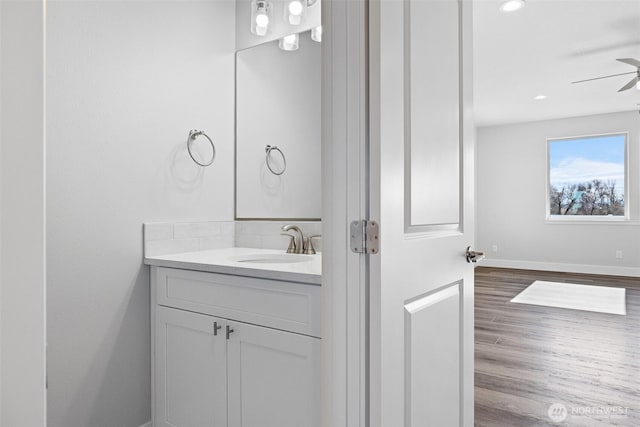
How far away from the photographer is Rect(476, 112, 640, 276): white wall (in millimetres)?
6105

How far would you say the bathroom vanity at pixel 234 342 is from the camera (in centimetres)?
132

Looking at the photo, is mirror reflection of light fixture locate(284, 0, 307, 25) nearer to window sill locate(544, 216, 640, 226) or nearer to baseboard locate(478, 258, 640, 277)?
window sill locate(544, 216, 640, 226)

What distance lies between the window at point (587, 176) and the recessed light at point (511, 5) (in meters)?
4.54

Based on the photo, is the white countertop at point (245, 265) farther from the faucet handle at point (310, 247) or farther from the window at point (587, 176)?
the window at point (587, 176)

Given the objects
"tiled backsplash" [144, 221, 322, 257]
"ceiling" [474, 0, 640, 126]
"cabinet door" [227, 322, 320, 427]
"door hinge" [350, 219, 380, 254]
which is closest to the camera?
"door hinge" [350, 219, 380, 254]

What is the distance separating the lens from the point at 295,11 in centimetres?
214

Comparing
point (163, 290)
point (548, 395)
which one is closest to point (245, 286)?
point (163, 290)

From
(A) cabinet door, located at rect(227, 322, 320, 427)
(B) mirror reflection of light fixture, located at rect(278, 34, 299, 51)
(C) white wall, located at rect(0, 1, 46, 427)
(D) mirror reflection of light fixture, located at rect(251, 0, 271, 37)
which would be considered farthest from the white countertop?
(D) mirror reflection of light fixture, located at rect(251, 0, 271, 37)

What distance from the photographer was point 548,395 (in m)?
2.28

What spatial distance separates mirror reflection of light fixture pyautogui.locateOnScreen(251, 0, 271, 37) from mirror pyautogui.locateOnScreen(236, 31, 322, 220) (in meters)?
0.08

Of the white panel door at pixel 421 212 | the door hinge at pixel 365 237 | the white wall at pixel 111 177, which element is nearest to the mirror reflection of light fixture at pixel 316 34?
the white wall at pixel 111 177

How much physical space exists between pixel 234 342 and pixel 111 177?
875 mm

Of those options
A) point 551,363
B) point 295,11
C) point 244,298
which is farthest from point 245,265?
point 551,363

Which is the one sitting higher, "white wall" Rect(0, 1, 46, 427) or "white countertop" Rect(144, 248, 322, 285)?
"white wall" Rect(0, 1, 46, 427)
